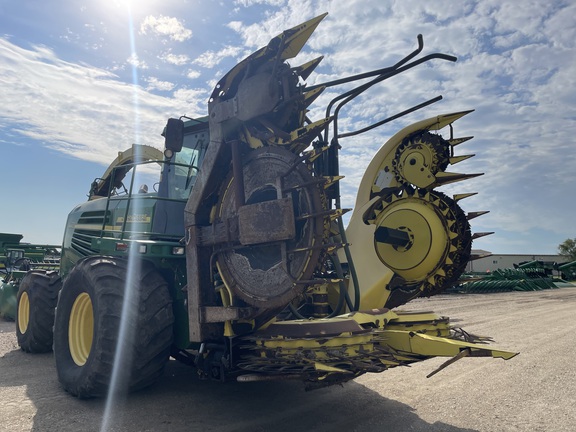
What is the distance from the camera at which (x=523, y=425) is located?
4.07 metres

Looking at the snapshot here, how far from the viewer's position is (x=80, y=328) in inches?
200

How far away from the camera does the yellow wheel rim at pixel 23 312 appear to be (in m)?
7.39

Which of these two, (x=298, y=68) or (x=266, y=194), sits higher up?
(x=298, y=68)

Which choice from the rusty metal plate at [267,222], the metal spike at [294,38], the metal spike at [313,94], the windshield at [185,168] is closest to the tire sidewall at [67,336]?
the windshield at [185,168]

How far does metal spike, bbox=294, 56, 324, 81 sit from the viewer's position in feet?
12.4

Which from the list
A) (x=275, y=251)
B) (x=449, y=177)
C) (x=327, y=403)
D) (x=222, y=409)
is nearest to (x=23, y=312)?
(x=222, y=409)

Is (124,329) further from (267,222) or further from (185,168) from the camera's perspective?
(185,168)

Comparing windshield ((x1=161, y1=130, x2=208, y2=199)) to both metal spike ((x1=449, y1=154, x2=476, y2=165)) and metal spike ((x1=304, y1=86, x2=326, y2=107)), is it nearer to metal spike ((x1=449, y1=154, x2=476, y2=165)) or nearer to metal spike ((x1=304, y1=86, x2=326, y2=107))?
metal spike ((x1=304, y1=86, x2=326, y2=107))

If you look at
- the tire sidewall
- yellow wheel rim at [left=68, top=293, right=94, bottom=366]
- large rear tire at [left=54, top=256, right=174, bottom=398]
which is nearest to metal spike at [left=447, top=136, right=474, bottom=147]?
large rear tire at [left=54, top=256, right=174, bottom=398]

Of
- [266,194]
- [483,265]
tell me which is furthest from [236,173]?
[483,265]

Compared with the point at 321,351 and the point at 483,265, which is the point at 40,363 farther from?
the point at 483,265

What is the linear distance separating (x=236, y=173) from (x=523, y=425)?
3.17 m

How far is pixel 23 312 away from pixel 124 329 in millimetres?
4364

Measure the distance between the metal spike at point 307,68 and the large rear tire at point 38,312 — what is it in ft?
17.6
